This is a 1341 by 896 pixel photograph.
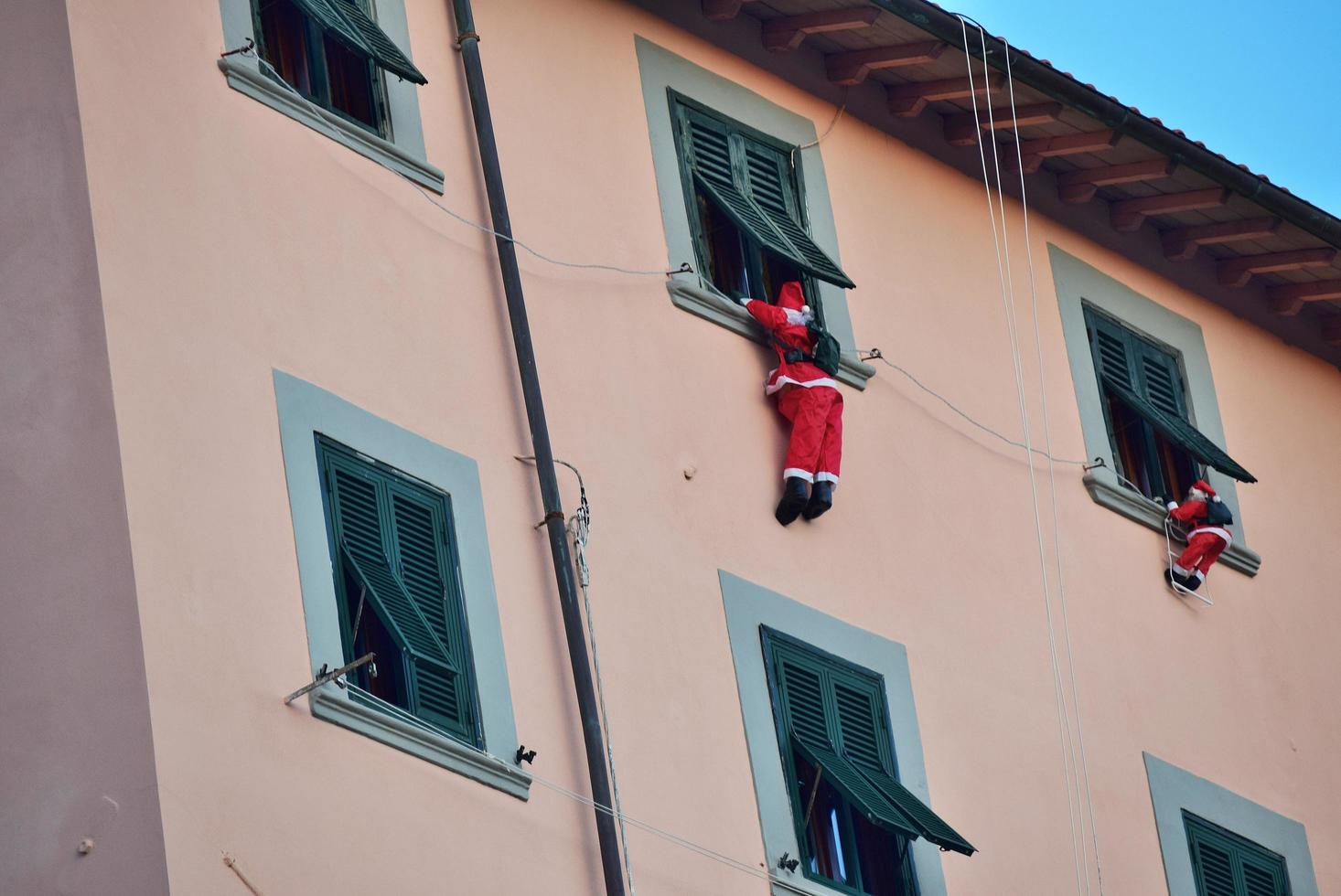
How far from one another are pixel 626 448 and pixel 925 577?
6.91ft

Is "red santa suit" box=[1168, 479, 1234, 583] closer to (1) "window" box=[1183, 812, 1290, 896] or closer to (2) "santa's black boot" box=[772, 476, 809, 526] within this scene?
(1) "window" box=[1183, 812, 1290, 896]

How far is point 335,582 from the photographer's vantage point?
Result: 11836 millimetres

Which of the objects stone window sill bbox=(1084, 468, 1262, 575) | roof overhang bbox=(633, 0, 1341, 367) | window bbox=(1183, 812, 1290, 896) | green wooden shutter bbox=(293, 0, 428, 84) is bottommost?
window bbox=(1183, 812, 1290, 896)

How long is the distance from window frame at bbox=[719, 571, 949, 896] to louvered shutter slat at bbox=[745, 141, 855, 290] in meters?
1.84

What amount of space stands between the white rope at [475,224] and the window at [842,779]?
1.93 metres

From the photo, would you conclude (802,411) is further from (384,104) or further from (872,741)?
(384,104)

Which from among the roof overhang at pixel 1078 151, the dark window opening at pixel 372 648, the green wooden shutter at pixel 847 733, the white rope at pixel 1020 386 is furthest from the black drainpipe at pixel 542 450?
the white rope at pixel 1020 386

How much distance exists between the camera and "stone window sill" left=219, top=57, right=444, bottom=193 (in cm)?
A: 1276

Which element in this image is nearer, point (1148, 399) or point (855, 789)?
point (855, 789)

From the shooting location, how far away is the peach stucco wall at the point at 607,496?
11.3 meters

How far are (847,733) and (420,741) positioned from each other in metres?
2.96

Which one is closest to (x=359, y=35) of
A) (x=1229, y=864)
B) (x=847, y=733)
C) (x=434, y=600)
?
(x=434, y=600)

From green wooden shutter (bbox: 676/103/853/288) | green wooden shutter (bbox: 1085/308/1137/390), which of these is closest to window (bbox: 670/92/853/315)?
green wooden shutter (bbox: 676/103/853/288)

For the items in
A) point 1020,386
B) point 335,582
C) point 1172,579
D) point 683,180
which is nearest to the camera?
point 335,582
